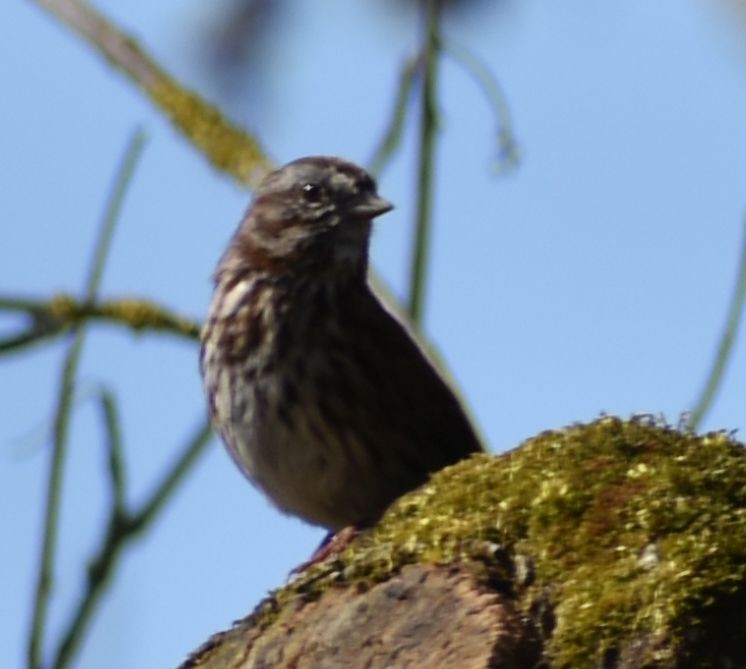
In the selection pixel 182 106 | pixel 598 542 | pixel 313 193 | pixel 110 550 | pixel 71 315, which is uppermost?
pixel 313 193

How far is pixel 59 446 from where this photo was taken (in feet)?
15.3

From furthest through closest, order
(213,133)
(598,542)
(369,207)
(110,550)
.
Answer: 1. (369,207)
2. (213,133)
3. (110,550)
4. (598,542)

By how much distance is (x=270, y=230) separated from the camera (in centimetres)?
591

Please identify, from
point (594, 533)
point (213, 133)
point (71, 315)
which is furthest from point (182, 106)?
point (594, 533)

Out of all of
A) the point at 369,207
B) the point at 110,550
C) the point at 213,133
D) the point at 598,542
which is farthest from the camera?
the point at 369,207

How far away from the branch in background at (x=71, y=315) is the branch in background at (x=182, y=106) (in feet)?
1.46

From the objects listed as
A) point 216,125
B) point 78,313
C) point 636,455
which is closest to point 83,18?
point 216,125

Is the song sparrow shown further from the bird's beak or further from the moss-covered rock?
the moss-covered rock

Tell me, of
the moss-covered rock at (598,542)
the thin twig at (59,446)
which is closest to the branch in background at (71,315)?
the thin twig at (59,446)

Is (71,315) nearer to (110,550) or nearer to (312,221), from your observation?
(110,550)

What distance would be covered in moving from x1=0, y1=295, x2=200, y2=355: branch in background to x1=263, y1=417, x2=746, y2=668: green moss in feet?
4.15

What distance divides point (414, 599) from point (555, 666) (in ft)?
1.04


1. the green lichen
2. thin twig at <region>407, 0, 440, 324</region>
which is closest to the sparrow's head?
the green lichen

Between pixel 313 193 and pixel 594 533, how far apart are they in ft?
8.94
